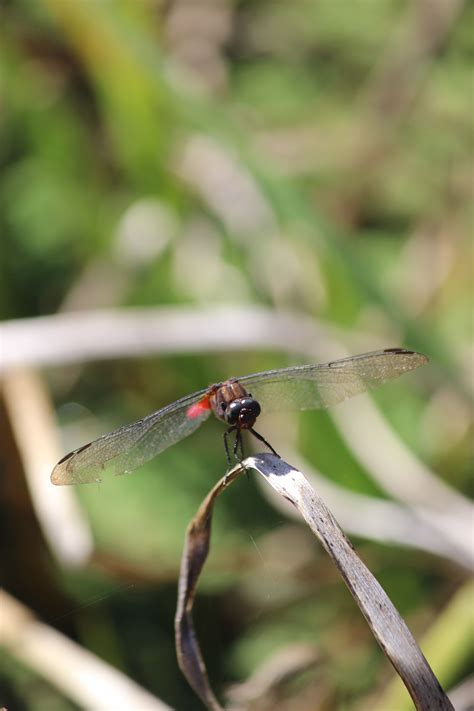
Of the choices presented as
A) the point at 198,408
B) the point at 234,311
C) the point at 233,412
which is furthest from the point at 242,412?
the point at 234,311

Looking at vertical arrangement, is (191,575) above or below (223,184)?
below

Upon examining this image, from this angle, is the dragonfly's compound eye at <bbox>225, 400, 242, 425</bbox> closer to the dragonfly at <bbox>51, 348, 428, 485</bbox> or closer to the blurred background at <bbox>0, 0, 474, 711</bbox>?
the dragonfly at <bbox>51, 348, 428, 485</bbox>

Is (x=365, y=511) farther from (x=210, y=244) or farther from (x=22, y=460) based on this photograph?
(x=210, y=244)

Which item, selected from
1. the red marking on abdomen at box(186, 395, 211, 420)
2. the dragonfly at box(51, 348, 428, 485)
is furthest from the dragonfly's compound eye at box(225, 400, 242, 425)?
the red marking on abdomen at box(186, 395, 211, 420)

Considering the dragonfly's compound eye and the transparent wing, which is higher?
the transparent wing

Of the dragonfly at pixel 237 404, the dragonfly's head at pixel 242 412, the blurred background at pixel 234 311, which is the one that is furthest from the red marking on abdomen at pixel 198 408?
the blurred background at pixel 234 311

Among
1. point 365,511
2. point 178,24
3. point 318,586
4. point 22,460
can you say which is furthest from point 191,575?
point 178,24

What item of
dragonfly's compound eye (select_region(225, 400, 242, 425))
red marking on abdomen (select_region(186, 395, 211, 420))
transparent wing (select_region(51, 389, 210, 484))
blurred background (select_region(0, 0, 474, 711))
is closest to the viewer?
transparent wing (select_region(51, 389, 210, 484))

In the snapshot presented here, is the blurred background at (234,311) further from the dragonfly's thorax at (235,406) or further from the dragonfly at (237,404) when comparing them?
the dragonfly's thorax at (235,406)
